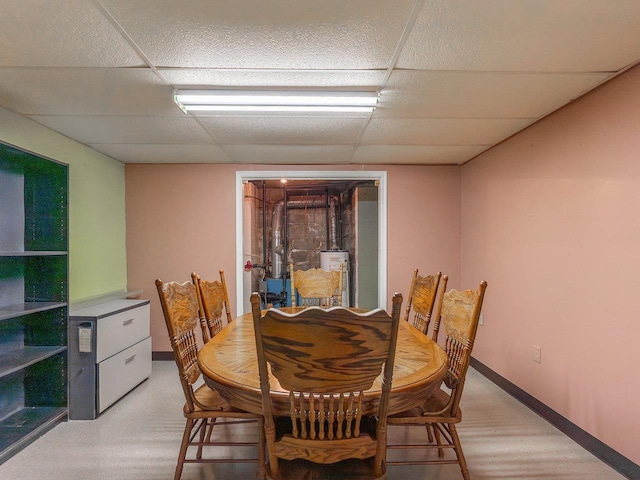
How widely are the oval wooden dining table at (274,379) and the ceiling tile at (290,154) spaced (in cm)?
194

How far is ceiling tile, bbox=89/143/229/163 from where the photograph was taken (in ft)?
10.8

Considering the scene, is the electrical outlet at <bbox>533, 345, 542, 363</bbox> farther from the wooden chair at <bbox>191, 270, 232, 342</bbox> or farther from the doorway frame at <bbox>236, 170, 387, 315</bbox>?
the wooden chair at <bbox>191, 270, 232, 342</bbox>

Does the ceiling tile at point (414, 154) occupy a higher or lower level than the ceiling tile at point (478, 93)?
lower

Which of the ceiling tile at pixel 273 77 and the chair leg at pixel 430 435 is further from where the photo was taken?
the chair leg at pixel 430 435

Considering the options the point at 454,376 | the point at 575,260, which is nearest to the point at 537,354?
the point at 575,260

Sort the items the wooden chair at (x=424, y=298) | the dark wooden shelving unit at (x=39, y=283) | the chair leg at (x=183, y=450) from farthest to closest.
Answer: the dark wooden shelving unit at (x=39, y=283)
the wooden chair at (x=424, y=298)
the chair leg at (x=183, y=450)

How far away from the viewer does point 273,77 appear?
197cm

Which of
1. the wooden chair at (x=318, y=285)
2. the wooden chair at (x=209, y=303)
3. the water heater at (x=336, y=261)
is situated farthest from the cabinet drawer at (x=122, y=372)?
the water heater at (x=336, y=261)

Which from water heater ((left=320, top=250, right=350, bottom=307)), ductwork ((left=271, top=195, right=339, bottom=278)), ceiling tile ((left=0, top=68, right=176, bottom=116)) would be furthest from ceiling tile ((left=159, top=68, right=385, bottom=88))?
ductwork ((left=271, top=195, right=339, bottom=278))

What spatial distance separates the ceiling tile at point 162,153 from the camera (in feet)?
10.8

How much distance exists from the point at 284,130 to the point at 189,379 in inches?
75.2

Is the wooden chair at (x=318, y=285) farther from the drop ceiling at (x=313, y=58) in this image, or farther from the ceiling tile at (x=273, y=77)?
the ceiling tile at (x=273, y=77)

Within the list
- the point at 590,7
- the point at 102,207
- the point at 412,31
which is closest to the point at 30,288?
the point at 102,207

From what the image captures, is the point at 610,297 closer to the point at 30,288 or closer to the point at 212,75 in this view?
the point at 212,75
